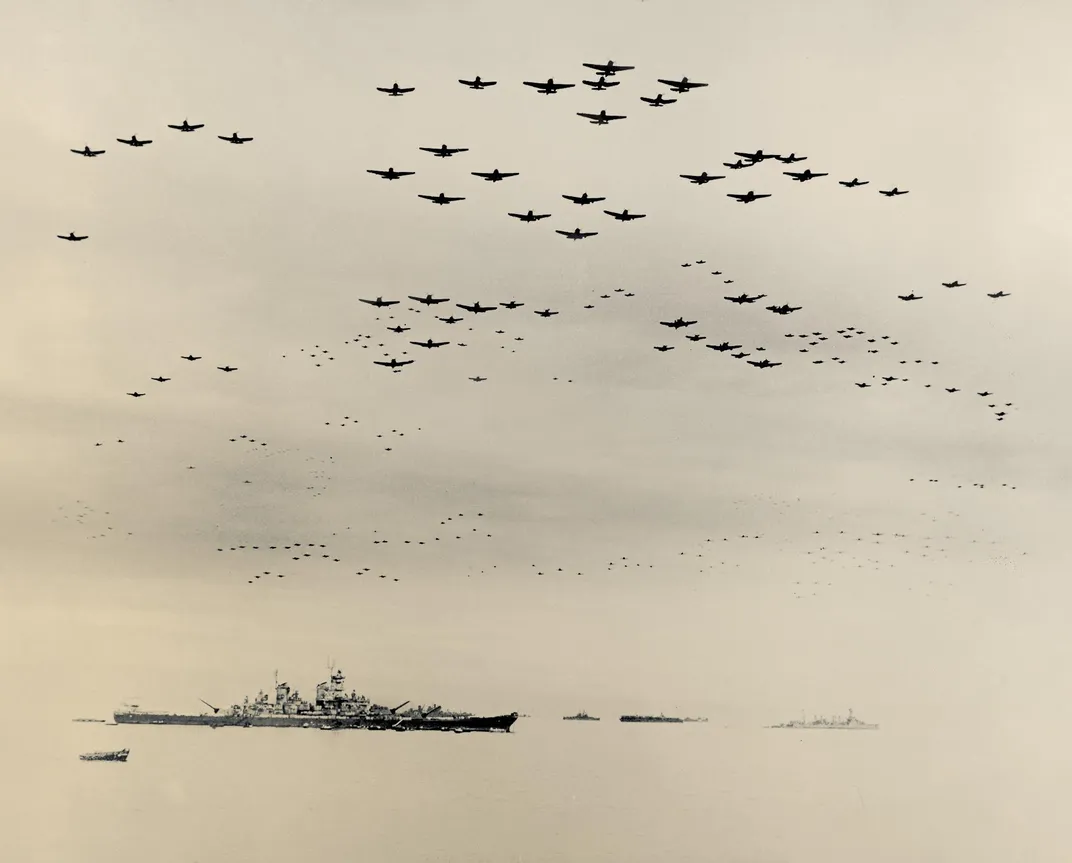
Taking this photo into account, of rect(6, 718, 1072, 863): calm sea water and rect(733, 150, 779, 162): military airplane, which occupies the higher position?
rect(733, 150, 779, 162): military airplane

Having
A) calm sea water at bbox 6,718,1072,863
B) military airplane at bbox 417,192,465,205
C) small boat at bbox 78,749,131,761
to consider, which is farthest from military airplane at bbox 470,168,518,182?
small boat at bbox 78,749,131,761

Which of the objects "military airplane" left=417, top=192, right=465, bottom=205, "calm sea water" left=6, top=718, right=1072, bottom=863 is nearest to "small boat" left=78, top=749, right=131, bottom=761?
"calm sea water" left=6, top=718, right=1072, bottom=863

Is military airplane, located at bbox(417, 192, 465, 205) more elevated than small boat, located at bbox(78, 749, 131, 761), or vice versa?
military airplane, located at bbox(417, 192, 465, 205)

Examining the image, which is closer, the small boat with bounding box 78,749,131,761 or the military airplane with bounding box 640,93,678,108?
the military airplane with bounding box 640,93,678,108

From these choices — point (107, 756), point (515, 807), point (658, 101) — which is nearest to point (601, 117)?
point (658, 101)

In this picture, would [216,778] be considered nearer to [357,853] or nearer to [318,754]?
[318,754]

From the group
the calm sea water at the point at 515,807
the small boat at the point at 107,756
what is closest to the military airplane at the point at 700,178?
the calm sea water at the point at 515,807

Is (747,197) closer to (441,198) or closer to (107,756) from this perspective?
(441,198)

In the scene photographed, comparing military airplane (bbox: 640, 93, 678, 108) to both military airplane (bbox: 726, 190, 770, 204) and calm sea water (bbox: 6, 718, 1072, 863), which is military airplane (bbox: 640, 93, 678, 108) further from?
calm sea water (bbox: 6, 718, 1072, 863)

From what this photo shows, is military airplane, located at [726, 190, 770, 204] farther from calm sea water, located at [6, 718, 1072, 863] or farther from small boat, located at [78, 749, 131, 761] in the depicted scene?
small boat, located at [78, 749, 131, 761]
